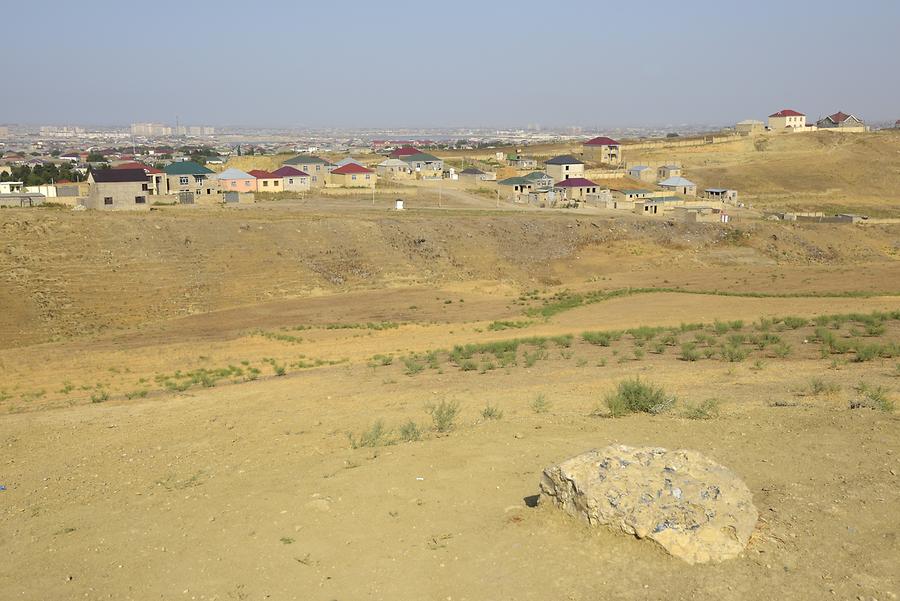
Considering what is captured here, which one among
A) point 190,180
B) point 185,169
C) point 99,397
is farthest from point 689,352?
point 185,169

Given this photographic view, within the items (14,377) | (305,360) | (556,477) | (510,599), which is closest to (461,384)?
(305,360)

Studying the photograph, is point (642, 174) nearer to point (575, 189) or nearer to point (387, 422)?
point (575, 189)

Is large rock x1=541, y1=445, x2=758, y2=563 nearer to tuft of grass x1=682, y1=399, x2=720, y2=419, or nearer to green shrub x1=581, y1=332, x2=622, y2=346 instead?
tuft of grass x1=682, y1=399, x2=720, y2=419

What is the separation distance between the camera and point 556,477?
9.80 m

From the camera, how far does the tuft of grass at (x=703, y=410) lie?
1486cm

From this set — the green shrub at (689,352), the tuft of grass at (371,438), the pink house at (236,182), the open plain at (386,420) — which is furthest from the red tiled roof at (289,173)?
the tuft of grass at (371,438)

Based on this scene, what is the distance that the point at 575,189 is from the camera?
77000 mm

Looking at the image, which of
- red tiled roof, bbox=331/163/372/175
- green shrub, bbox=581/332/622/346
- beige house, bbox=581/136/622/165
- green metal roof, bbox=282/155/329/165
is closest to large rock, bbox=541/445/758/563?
green shrub, bbox=581/332/622/346

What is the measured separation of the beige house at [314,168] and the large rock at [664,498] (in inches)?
2929

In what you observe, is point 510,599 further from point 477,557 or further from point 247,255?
point 247,255

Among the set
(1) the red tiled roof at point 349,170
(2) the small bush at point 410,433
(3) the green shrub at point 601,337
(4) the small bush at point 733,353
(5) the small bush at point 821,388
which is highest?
(1) the red tiled roof at point 349,170

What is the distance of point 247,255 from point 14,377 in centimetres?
2162

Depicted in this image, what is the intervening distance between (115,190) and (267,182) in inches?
828

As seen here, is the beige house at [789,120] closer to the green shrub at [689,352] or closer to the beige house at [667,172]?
the beige house at [667,172]
